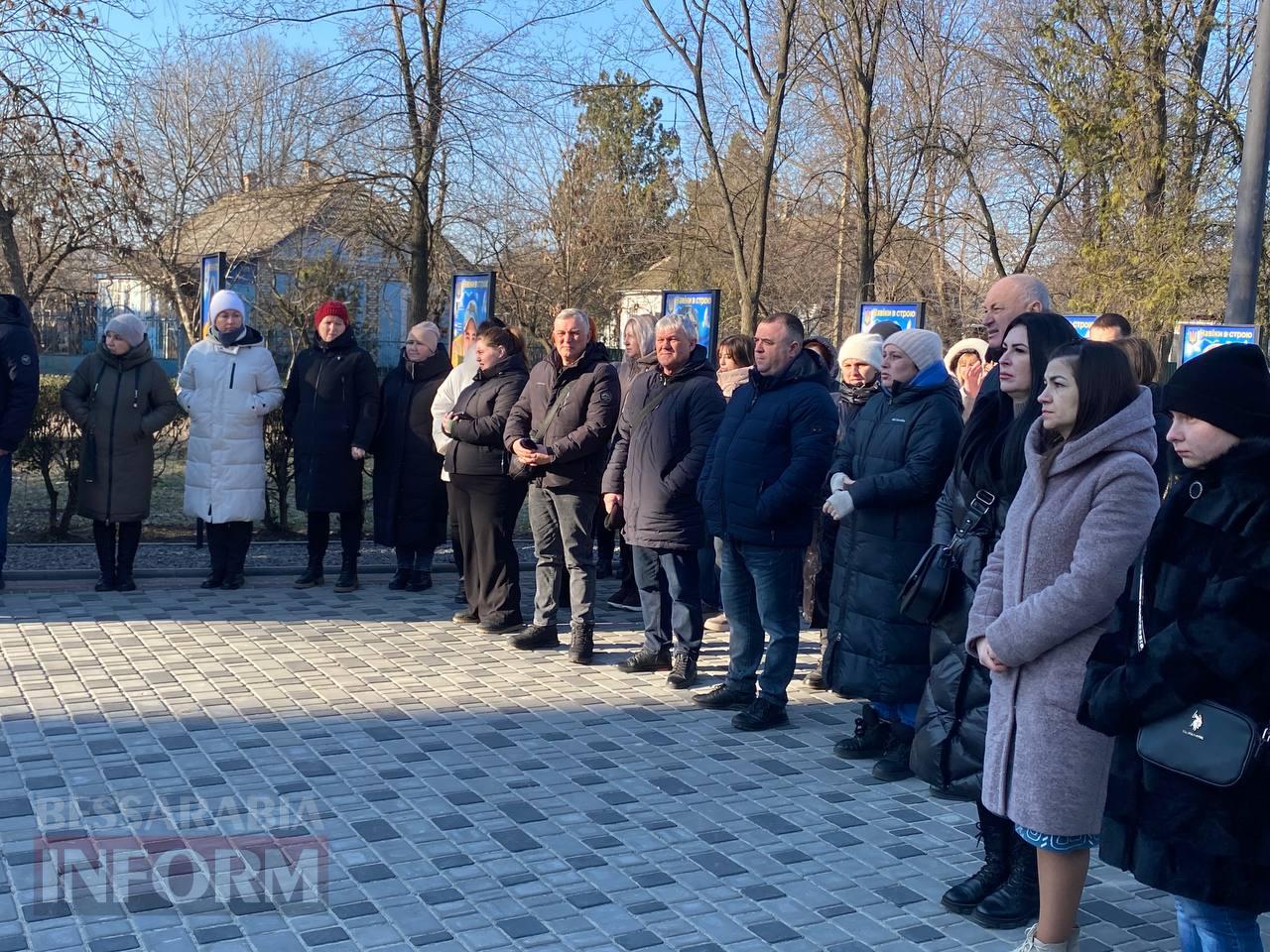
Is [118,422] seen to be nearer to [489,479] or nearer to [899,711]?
[489,479]

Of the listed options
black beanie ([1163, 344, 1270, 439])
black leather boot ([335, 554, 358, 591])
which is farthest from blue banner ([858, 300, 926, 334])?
black beanie ([1163, 344, 1270, 439])

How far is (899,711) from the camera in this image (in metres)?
5.84

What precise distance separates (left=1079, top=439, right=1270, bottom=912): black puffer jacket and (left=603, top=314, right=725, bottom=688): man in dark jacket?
387 centimetres

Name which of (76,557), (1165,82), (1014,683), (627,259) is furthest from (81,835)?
(627,259)

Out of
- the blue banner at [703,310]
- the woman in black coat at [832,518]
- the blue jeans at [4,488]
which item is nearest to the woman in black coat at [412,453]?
the blue banner at [703,310]

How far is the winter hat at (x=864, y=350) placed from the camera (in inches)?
259

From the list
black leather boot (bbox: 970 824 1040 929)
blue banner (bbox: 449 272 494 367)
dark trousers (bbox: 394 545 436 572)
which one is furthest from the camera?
blue banner (bbox: 449 272 494 367)

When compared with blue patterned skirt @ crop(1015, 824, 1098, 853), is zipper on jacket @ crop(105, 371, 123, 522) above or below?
above

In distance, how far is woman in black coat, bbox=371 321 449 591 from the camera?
9445 mm

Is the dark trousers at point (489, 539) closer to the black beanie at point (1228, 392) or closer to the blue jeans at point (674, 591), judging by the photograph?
the blue jeans at point (674, 591)

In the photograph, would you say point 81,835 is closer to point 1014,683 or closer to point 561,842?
point 561,842

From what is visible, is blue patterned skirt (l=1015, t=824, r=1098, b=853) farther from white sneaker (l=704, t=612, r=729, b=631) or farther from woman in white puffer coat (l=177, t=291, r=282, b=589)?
woman in white puffer coat (l=177, t=291, r=282, b=589)

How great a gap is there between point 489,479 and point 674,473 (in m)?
1.63

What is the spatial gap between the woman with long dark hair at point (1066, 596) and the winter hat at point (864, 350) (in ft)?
9.17
